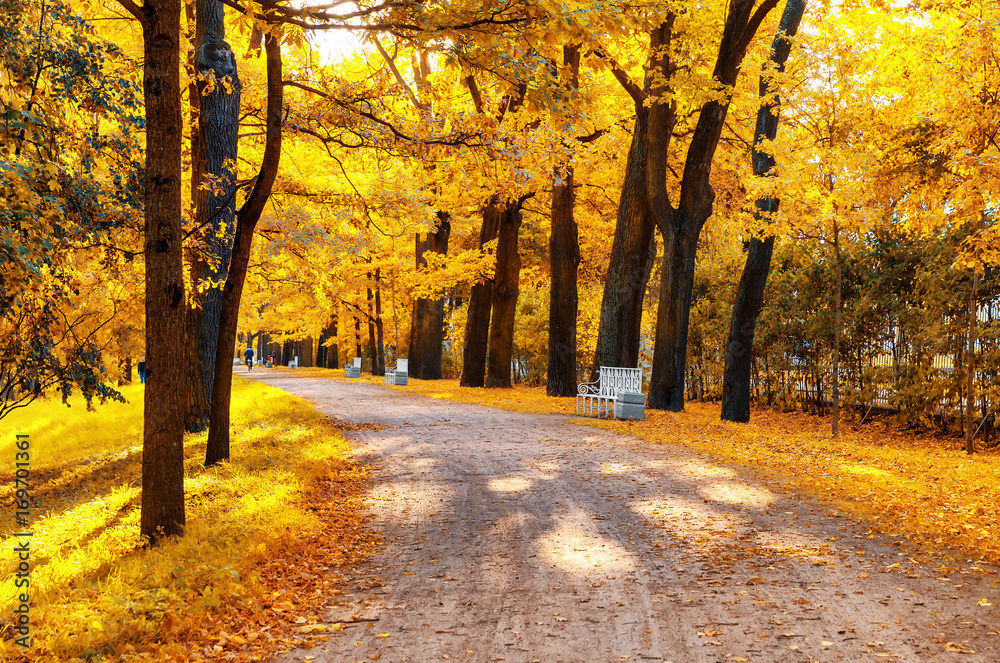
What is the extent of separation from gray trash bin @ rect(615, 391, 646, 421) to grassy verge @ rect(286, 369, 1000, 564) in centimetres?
40

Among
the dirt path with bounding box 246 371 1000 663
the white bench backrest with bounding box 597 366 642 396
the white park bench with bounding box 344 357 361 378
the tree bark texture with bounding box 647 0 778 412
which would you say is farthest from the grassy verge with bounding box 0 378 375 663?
the white park bench with bounding box 344 357 361 378

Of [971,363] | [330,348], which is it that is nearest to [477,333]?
[971,363]

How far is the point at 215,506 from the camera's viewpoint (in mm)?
6668

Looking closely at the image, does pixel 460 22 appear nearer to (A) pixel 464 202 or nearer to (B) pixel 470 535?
(B) pixel 470 535

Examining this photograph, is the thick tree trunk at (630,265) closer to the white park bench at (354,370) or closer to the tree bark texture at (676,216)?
the tree bark texture at (676,216)

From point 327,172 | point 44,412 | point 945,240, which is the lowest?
point 44,412

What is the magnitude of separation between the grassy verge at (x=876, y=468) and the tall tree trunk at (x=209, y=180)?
704 cm

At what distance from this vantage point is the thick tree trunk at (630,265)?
1730 cm

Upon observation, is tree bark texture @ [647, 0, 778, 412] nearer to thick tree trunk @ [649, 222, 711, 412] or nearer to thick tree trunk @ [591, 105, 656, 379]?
thick tree trunk @ [649, 222, 711, 412]

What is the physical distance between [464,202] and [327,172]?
783 cm

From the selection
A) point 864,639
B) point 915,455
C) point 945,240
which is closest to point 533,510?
point 864,639

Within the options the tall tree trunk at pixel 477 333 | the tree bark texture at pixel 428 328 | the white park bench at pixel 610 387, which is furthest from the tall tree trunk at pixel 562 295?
the tree bark texture at pixel 428 328

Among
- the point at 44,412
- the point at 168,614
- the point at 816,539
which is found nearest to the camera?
the point at 168,614

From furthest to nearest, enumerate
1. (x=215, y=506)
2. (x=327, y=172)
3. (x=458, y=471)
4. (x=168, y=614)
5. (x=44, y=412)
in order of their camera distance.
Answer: (x=44, y=412) → (x=327, y=172) → (x=458, y=471) → (x=215, y=506) → (x=168, y=614)
